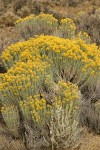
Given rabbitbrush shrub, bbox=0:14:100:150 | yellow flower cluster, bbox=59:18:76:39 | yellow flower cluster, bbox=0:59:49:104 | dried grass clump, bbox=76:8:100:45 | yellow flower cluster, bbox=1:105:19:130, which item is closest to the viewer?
rabbitbrush shrub, bbox=0:14:100:150

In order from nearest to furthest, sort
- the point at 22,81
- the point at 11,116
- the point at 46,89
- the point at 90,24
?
the point at 11,116 < the point at 22,81 < the point at 46,89 < the point at 90,24

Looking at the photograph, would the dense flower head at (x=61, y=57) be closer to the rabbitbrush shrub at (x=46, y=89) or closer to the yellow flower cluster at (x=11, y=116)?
the rabbitbrush shrub at (x=46, y=89)

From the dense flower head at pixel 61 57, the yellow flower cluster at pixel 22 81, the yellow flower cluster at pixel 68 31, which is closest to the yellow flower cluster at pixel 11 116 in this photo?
the yellow flower cluster at pixel 22 81

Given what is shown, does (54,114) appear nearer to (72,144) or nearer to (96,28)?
(72,144)

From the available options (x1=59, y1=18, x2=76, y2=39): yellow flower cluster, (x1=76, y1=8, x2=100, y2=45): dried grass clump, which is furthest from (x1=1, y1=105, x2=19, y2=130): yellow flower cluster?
(x1=76, y1=8, x2=100, y2=45): dried grass clump

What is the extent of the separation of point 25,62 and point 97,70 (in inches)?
49.3

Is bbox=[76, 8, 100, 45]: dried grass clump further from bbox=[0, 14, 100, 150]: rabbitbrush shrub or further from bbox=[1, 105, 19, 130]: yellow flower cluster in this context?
bbox=[1, 105, 19, 130]: yellow flower cluster

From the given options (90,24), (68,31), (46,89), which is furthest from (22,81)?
(90,24)

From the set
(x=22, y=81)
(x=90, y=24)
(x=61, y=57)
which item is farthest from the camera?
(x=90, y=24)

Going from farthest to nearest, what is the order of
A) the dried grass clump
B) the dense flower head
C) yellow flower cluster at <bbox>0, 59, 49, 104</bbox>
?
the dried grass clump < the dense flower head < yellow flower cluster at <bbox>0, 59, 49, 104</bbox>

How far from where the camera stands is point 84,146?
4.93 meters

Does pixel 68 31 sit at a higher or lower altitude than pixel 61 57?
lower

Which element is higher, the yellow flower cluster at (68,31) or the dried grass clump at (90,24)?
the yellow flower cluster at (68,31)

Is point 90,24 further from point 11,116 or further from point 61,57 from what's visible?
point 11,116
